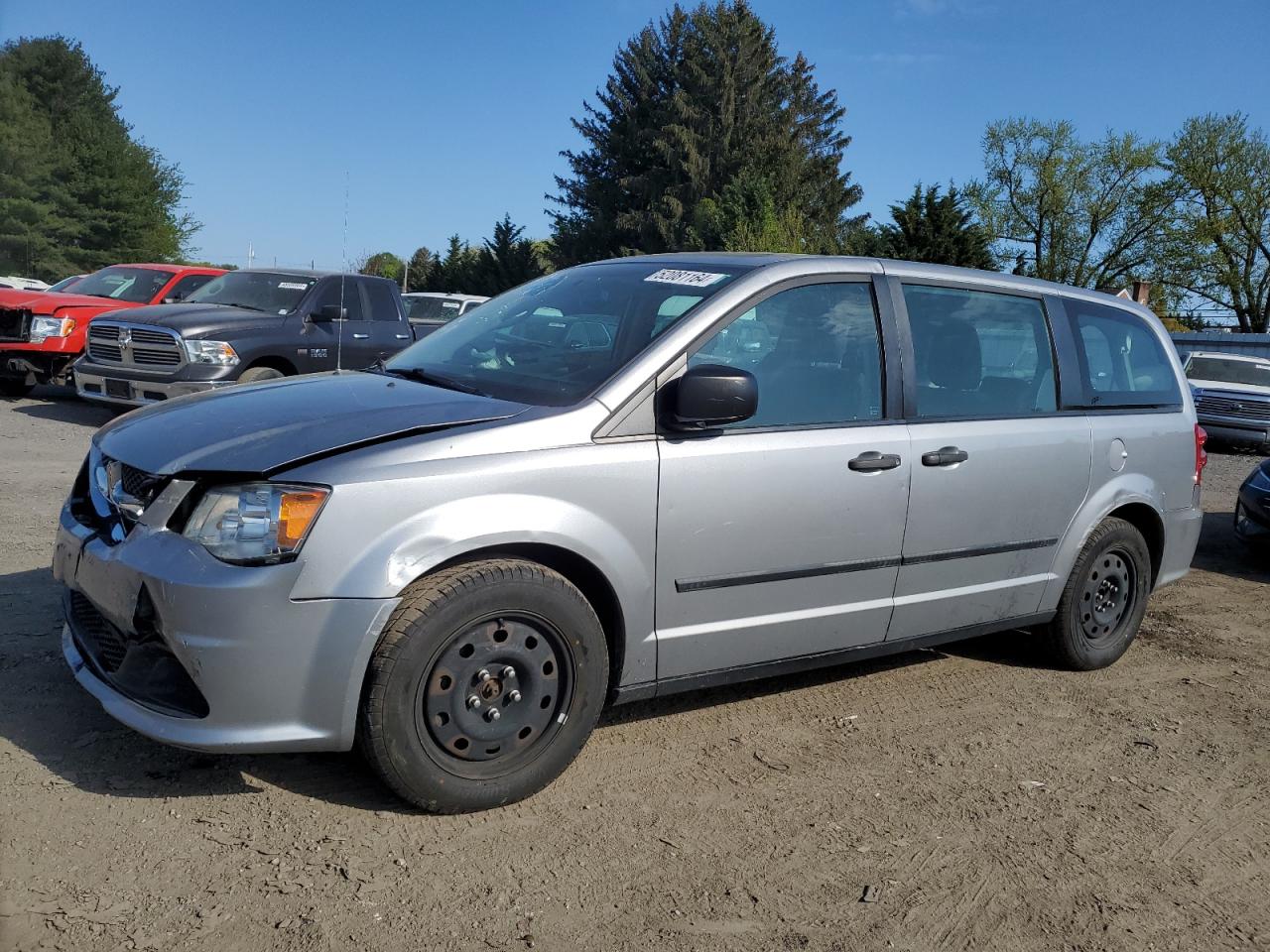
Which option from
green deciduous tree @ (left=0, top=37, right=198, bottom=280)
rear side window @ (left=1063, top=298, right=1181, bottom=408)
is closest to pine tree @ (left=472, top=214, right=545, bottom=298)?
green deciduous tree @ (left=0, top=37, right=198, bottom=280)

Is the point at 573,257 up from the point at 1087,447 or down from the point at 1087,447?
up

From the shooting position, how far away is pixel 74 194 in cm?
4919

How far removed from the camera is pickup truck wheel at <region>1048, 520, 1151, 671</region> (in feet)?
16.6

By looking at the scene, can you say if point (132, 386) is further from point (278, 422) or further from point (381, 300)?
point (278, 422)

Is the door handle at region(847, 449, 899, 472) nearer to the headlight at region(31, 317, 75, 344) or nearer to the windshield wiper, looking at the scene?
the windshield wiper

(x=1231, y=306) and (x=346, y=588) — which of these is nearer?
(x=346, y=588)

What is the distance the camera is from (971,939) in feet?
9.41

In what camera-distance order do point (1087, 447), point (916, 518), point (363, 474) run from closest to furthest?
point (363, 474), point (916, 518), point (1087, 447)

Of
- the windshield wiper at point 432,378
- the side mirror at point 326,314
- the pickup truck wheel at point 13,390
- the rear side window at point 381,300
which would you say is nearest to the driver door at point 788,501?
the windshield wiper at point 432,378

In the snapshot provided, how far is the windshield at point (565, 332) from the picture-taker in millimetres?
3752

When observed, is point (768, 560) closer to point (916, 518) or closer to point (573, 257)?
point (916, 518)

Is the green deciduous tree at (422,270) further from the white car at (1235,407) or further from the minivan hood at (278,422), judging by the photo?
the minivan hood at (278,422)

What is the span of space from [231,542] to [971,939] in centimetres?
225

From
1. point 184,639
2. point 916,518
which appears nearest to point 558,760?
point 184,639
